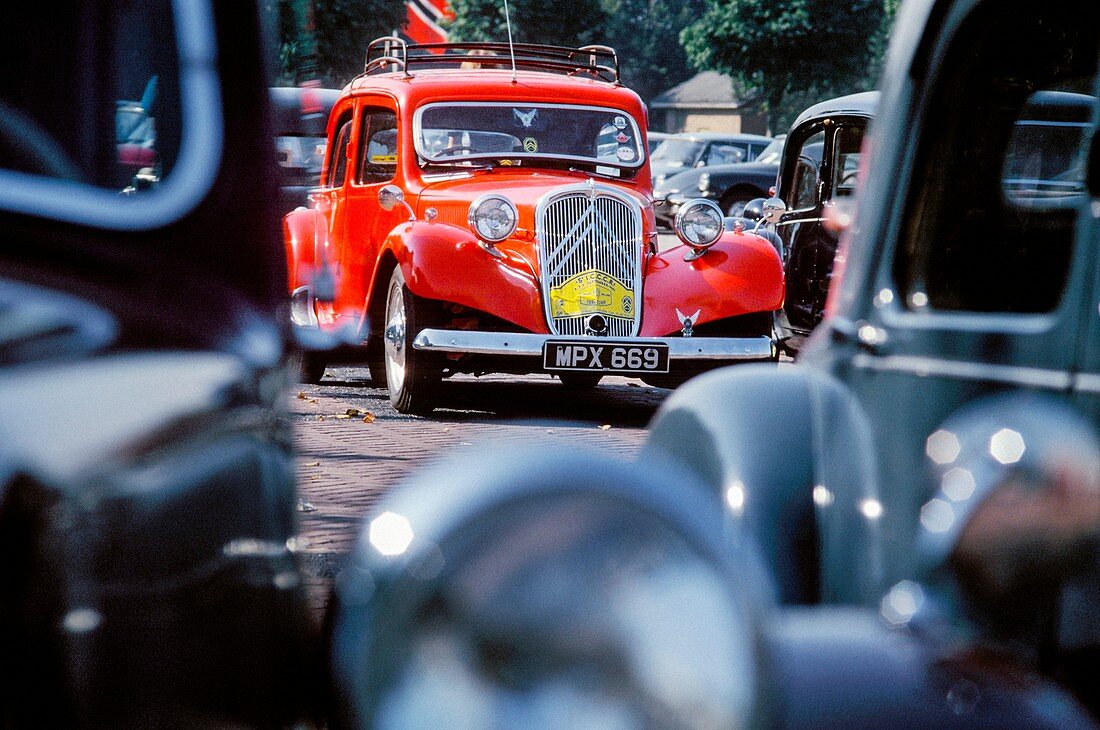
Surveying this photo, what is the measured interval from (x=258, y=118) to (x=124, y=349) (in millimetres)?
556

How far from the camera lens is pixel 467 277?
8.18m

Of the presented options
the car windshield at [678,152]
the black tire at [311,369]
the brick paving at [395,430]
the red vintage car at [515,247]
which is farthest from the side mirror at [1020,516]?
the car windshield at [678,152]

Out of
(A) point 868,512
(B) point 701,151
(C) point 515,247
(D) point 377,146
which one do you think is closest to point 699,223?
(C) point 515,247

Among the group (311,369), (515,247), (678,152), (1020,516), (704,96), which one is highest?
(1020,516)

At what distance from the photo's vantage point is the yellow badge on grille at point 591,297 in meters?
8.38

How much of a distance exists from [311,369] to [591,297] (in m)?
2.92

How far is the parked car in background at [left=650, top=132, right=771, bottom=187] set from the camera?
29.7 meters

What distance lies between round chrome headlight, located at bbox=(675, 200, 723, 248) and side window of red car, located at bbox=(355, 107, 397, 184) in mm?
2084

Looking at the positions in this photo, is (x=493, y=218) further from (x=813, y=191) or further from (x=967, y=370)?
(x=967, y=370)

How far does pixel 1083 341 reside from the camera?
175cm

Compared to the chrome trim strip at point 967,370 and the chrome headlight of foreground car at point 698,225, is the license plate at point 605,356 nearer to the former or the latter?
the chrome headlight of foreground car at point 698,225

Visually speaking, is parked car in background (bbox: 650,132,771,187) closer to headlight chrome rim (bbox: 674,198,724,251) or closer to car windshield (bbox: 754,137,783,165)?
car windshield (bbox: 754,137,783,165)

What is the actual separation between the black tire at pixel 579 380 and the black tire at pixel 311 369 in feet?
5.91

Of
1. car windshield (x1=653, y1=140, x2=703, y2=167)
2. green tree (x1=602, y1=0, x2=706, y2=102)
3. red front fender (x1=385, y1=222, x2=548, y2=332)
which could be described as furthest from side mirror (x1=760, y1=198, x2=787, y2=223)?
green tree (x1=602, y1=0, x2=706, y2=102)
